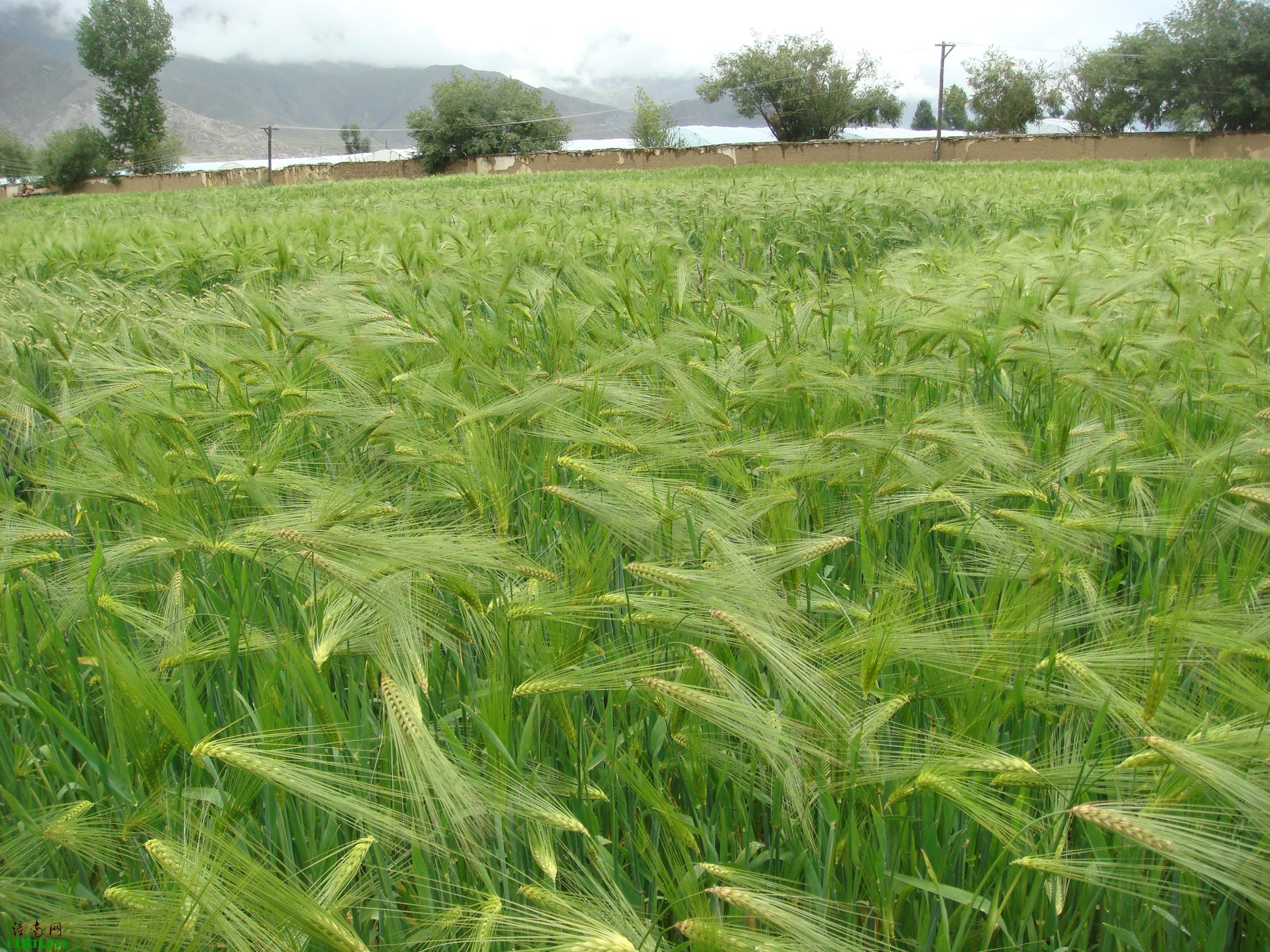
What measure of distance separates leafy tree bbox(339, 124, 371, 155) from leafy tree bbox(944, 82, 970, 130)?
82.4m

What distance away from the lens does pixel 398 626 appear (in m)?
0.98

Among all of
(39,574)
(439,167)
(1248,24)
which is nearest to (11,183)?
(439,167)

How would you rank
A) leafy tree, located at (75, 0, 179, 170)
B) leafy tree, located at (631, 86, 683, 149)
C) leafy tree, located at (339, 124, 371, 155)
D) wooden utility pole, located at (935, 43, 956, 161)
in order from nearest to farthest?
wooden utility pole, located at (935, 43, 956, 161) → leafy tree, located at (75, 0, 179, 170) → leafy tree, located at (631, 86, 683, 149) → leafy tree, located at (339, 124, 371, 155)

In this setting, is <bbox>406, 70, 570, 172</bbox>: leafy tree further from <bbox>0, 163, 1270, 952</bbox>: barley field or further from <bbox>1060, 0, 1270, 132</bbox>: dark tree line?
<bbox>0, 163, 1270, 952</bbox>: barley field

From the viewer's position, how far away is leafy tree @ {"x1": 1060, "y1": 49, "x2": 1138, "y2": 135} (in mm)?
59906

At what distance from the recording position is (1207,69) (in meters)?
53.2

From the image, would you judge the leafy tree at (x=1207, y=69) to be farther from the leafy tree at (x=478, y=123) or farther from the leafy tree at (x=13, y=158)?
the leafy tree at (x=13, y=158)

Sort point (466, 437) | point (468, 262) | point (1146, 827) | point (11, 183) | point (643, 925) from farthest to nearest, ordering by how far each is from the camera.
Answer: point (11, 183), point (468, 262), point (466, 437), point (643, 925), point (1146, 827)

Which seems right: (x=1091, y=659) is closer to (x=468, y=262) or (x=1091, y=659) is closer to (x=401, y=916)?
(x=401, y=916)

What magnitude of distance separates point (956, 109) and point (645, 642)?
467ft

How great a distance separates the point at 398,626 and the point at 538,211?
6919mm

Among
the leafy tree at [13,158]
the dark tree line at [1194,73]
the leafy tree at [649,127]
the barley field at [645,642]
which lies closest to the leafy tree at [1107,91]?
the dark tree line at [1194,73]

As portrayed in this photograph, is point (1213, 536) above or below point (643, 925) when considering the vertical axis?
above

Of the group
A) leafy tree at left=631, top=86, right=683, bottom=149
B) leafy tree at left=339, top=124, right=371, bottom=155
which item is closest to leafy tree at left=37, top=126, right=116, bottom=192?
leafy tree at left=631, top=86, right=683, bottom=149
